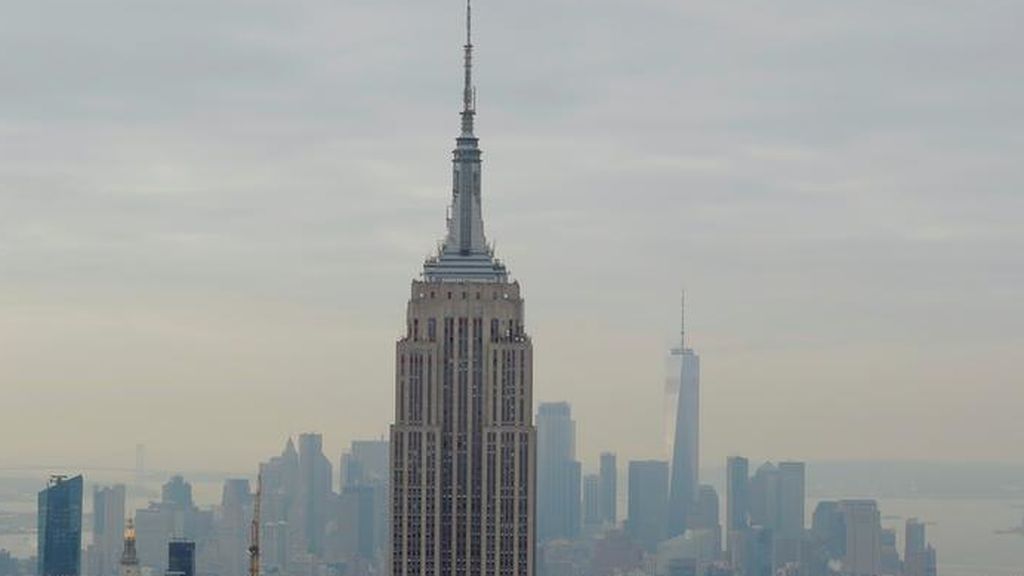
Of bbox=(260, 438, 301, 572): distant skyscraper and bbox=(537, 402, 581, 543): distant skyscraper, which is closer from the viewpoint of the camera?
bbox=(537, 402, 581, 543): distant skyscraper

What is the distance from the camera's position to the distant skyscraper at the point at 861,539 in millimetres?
53750

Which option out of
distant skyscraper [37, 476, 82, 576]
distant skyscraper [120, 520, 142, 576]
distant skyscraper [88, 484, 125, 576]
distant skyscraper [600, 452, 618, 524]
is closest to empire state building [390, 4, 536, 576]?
distant skyscraper [600, 452, 618, 524]

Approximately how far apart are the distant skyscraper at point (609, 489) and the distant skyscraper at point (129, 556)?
909 cm

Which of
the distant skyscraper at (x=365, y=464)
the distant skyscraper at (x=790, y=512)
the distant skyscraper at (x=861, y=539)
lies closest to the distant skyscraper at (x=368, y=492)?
the distant skyscraper at (x=365, y=464)

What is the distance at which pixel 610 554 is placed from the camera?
57875 mm

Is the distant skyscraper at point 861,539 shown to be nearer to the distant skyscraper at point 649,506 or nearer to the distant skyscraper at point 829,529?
the distant skyscraper at point 829,529

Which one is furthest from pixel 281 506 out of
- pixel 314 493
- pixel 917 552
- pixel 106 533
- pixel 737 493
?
pixel 917 552

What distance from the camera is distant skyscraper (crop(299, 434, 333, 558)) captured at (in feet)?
174

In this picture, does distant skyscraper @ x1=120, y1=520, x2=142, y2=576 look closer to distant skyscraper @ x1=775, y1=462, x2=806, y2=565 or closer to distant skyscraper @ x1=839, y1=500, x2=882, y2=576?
distant skyscraper @ x1=775, y1=462, x2=806, y2=565

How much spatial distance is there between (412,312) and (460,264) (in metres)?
1.09

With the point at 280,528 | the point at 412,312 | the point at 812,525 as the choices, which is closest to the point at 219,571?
the point at 280,528

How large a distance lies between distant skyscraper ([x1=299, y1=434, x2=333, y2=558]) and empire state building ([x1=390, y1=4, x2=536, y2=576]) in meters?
7.12

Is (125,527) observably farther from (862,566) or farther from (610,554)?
(862,566)

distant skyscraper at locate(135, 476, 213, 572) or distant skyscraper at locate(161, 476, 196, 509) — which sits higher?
distant skyscraper at locate(161, 476, 196, 509)
